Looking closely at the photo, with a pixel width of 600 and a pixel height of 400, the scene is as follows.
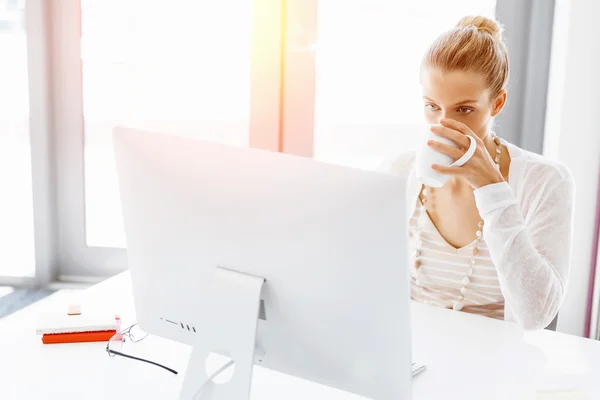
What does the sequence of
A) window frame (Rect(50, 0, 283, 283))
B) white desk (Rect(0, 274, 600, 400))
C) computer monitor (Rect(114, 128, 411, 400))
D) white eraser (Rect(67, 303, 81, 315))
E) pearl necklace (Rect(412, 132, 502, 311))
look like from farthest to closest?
1. window frame (Rect(50, 0, 283, 283))
2. pearl necklace (Rect(412, 132, 502, 311))
3. white eraser (Rect(67, 303, 81, 315))
4. white desk (Rect(0, 274, 600, 400))
5. computer monitor (Rect(114, 128, 411, 400))

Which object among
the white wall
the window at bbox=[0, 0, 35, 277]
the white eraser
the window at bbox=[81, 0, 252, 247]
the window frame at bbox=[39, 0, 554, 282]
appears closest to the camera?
the white eraser

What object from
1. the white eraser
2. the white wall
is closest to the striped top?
the white wall

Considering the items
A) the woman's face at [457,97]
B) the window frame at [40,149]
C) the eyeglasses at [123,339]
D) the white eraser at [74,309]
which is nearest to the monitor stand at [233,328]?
the eyeglasses at [123,339]

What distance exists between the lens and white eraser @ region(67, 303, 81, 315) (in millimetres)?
1250

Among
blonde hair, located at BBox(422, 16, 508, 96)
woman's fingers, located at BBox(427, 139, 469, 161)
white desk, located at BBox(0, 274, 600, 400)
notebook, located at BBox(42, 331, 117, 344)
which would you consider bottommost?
white desk, located at BBox(0, 274, 600, 400)

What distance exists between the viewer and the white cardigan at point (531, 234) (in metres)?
1.18

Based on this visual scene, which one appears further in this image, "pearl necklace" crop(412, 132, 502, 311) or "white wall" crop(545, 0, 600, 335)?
"white wall" crop(545, 0, 600, 335)

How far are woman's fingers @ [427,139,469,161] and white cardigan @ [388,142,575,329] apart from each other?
0.11 meters

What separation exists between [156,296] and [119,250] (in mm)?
1965

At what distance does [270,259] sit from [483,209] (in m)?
0.54

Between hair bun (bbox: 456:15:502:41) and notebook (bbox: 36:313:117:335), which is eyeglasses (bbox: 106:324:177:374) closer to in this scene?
notebook (bbox: 36:313:117:335)

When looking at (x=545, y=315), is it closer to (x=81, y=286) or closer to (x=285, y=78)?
(x=285, y=78)

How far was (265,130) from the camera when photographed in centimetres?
246

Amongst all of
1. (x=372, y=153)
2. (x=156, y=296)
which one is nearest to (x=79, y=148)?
(x=372, y=153)
